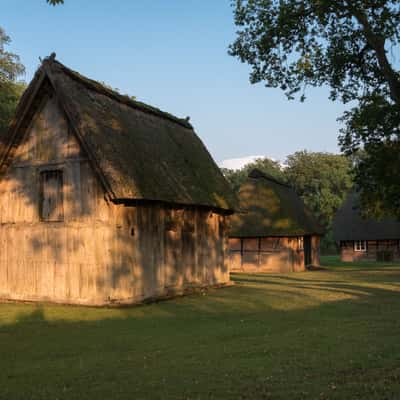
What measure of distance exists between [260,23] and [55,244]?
10694mm

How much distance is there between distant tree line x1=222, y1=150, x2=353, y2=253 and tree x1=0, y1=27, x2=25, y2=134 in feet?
164

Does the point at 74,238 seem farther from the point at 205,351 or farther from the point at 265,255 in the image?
the point at 265,255

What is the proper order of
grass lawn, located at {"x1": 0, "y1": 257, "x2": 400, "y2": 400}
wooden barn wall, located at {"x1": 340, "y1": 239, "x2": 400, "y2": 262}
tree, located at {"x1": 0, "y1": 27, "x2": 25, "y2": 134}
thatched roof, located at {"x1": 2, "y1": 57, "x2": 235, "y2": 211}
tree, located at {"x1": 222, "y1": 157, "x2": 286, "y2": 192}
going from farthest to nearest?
tree, located at {"x1": 222, "y1": 157, "x2": 286, "y2": 192} → wooden barn wall, located at {"x1": 340, "y1": 239, "x2": 400, "y2": 262} → tree, located at {"x1": 0, "y1": 27, "x2": 25, "y2": 134} → thatched roof, located at {"x1": 2, "y1": 57, "x2": 235, "y2": 211} → grass lawn, located at {"x1": 0, "y1": 257, "x2": 400, "y2": 400}

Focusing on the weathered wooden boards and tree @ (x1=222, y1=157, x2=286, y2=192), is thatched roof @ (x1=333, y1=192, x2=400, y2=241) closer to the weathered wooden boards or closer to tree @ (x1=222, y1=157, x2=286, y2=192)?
the weathered wooden boards

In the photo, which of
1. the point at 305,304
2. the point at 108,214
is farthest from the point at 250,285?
the point at 108,214

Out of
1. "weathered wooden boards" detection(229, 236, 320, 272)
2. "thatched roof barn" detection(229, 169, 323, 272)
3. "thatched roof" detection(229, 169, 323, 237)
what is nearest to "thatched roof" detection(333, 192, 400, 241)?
"thatched roof" detection(229, 169, 323, 237)

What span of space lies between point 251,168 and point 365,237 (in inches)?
1809

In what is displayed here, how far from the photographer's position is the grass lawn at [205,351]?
7.21 meters

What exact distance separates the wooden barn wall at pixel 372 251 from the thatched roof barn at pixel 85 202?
3355 cm

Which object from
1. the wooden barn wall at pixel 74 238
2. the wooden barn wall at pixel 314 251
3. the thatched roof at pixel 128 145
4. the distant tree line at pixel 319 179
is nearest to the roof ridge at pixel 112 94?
the thatched roof at pixel 128 145

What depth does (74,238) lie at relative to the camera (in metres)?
18.2

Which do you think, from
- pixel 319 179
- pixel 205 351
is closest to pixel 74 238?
pixel 205 351

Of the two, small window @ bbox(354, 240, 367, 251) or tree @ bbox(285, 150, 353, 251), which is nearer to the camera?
small window @ bbox(354, 240, 367, 251)

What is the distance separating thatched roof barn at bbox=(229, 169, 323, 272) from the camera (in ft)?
122
